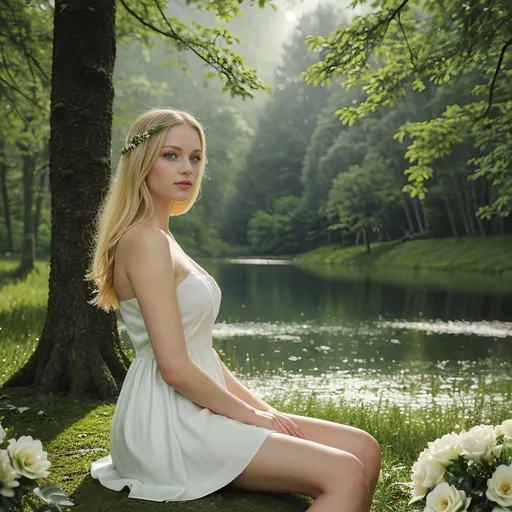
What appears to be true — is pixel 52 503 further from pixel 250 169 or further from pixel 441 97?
pixel 250 169

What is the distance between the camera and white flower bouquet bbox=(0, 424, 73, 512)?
2.19 m

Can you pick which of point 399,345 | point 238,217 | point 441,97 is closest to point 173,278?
point 399,345

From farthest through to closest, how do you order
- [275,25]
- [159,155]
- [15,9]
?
[275,25]
[15,9]
[159,155]

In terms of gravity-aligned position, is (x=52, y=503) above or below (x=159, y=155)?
below

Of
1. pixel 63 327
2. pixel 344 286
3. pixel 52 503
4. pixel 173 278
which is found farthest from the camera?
pixel 344 286

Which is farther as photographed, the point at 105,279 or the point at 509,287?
the point at 509,287

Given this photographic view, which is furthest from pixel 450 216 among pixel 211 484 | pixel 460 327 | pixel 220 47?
pixel 211 484

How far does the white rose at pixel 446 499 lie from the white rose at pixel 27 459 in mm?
1267

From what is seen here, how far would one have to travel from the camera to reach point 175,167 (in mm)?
2816

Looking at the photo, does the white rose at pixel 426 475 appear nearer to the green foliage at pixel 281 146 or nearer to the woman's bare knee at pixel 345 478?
the woman's bare knee at pixel 345 478

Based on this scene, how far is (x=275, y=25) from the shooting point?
99250 mm

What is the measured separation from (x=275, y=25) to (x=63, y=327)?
10016cm

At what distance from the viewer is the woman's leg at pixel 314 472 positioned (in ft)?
7.72

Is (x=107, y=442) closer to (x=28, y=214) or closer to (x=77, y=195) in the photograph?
(x=77, y=195)
